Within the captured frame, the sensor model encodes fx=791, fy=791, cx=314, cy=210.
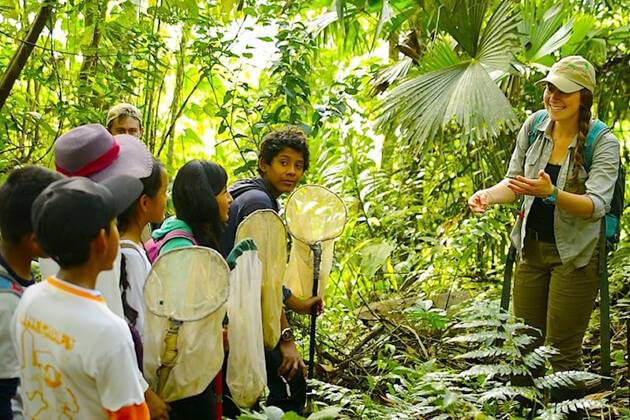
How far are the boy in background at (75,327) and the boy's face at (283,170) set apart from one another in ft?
5.34

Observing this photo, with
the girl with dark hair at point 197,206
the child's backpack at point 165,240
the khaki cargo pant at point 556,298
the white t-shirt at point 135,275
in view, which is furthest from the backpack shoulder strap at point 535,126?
the white t-shirt at point 135,275

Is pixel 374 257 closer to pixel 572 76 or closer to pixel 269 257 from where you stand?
pixel 572 76

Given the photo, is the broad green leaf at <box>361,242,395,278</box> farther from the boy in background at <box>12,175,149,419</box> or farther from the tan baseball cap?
the boy in background at <box>12,175,149,419</box>

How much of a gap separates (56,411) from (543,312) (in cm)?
255

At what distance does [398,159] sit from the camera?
7551 mm

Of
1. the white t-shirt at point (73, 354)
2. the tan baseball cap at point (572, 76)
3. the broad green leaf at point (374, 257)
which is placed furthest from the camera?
the broad green leaf at point (374, 257)

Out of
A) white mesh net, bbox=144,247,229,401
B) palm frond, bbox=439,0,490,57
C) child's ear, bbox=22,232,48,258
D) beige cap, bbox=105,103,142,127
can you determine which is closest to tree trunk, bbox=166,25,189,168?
beige cap, bbox=105,103,142,127

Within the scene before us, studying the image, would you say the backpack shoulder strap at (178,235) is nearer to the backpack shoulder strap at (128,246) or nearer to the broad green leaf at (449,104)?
the backpack shoulder strap at (128,246)

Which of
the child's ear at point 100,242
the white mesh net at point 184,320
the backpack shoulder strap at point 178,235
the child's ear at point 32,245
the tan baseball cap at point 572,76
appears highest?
the tan baseball cap at point 572,76

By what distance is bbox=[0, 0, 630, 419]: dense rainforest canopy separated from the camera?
407cm

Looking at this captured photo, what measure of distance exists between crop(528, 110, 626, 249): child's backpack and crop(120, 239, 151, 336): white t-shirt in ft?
7.07

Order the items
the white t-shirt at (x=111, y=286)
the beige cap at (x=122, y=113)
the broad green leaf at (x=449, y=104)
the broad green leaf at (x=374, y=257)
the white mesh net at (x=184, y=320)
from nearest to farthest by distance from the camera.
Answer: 1. the white t-shirt at (x=111, y=286)
2. the white mesh net at (x=184, y=320)
3. the beige cap at (x=122, y=113)
4. the broad green leaf at (x=449, y=104)
5. the broad green leaf at (x=374, y=257)

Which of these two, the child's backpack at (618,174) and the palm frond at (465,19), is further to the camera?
the palm frond at (465,19)

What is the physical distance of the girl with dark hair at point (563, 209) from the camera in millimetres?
3623
